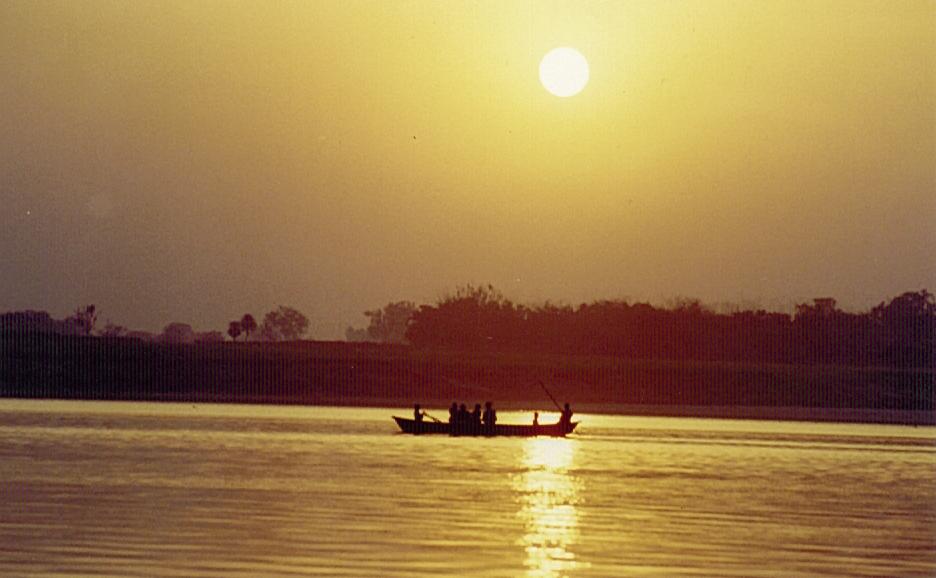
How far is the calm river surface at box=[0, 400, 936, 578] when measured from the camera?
2508cm

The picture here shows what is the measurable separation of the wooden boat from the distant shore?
47449 mm

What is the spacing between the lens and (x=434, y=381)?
125 meters

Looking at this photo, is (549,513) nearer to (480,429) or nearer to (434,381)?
(480,429)

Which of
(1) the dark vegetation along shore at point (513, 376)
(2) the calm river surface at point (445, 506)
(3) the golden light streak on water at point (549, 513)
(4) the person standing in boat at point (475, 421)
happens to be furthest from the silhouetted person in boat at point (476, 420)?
(1) the dark vegetation along shore at point (513, 376)

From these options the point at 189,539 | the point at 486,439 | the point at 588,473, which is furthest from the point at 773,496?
the point at 486,439

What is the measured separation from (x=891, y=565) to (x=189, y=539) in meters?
10.6

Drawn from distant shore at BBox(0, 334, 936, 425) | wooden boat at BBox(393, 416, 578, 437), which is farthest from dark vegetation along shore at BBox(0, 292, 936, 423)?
wooden boat at BBox(393, 416, 578, 437)

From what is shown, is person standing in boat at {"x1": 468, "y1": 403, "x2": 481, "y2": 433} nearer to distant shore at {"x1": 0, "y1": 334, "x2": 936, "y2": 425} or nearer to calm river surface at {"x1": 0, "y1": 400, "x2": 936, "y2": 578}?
calm river surface at {"x1": 0, "y1": 400, "x2": 936, "y2": 578}

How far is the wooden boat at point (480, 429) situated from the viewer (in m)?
66.1

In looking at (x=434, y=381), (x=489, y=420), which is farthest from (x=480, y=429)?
(x=434, y=381)

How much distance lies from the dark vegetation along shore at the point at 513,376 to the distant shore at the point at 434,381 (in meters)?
0.10

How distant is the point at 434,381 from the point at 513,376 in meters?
5.92

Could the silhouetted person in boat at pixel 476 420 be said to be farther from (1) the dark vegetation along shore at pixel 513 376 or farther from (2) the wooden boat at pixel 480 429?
(1) the dark vegetation along shore at pixel 513 376

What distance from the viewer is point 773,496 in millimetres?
39312
